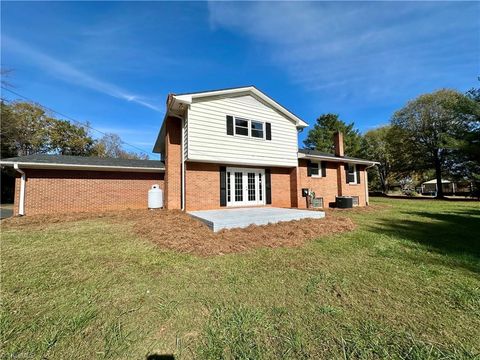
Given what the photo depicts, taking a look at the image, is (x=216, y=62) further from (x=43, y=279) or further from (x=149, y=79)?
(x=43, y=279)

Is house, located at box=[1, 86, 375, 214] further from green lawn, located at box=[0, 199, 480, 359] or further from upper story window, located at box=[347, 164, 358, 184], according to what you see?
green lawn, located at box=[0, 199, 480, 359]

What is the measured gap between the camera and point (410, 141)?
1230 inches

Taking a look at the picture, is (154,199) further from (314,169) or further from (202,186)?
(314,169)

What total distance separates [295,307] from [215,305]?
1106mm

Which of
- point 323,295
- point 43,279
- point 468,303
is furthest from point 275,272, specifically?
point 43,279

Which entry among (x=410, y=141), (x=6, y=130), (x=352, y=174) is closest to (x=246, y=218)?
(x=352, y=174)

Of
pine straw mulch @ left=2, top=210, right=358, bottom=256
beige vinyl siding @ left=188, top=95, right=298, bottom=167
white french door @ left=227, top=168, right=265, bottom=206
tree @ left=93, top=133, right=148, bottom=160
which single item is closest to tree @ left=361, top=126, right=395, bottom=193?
beige vinyl siding @ left=188, top=95, right=298, bottom=167

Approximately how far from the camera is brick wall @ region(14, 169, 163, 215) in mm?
10445

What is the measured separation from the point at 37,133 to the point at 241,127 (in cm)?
2896

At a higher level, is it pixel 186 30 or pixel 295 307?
pixel 186 30

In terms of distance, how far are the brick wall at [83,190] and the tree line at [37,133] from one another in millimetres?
18712

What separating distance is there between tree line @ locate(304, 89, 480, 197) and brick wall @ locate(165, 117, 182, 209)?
26350mm

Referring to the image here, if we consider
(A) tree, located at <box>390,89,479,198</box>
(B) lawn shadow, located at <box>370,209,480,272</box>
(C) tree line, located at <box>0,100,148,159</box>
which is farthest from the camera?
(A) tree, located at <box>390,89,479,198</box>

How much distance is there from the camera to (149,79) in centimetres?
1278
